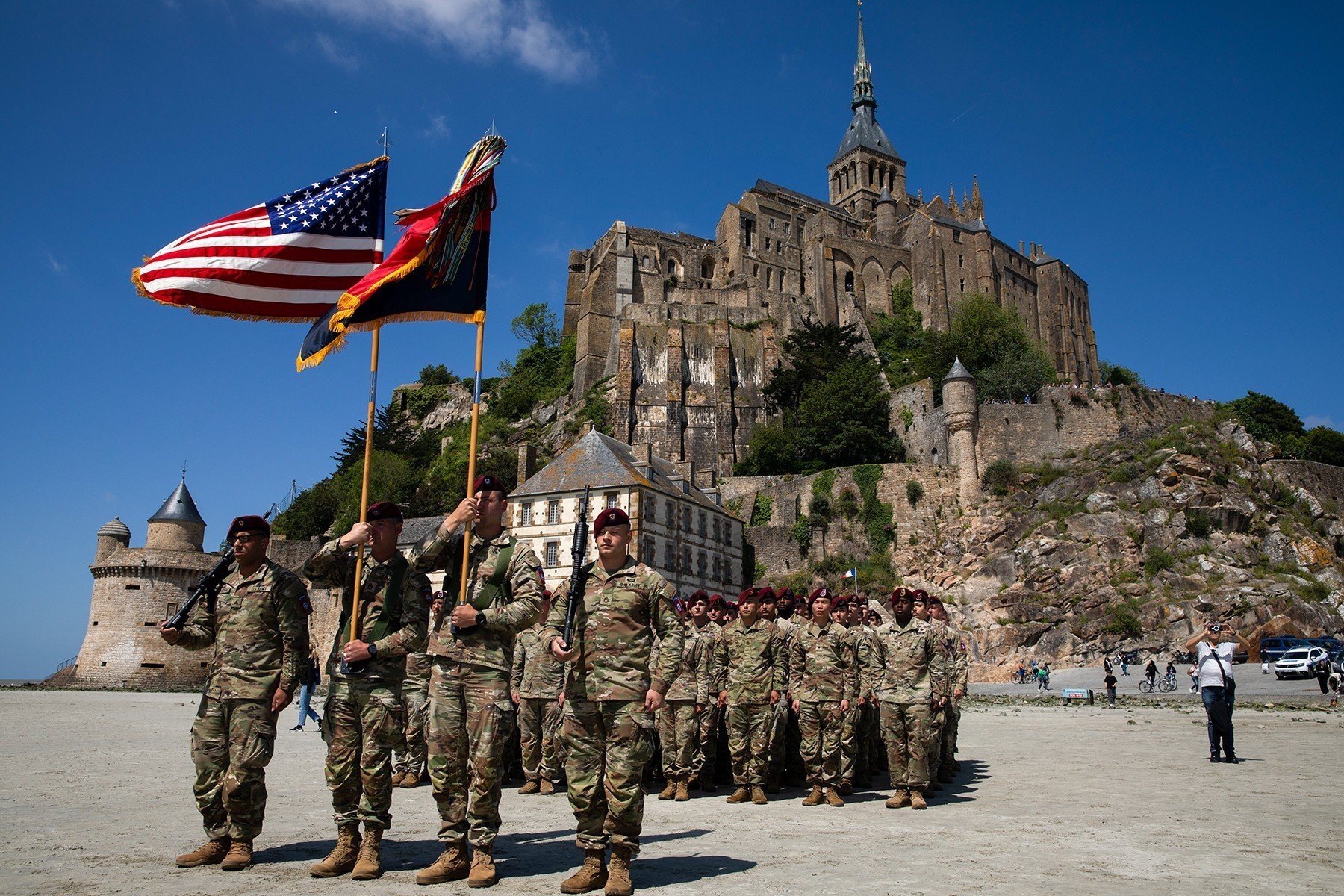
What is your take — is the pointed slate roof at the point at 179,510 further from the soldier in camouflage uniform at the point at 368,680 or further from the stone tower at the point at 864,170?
the stone tower at the point at 864,170

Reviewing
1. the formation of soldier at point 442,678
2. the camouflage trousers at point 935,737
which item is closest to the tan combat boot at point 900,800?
the camouflage trousers at point 935,737

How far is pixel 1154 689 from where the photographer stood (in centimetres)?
2964

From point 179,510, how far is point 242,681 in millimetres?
42154

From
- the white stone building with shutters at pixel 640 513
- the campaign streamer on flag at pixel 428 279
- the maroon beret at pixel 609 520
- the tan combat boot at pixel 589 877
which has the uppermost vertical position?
the white stone building with shutters at pixel 640 513

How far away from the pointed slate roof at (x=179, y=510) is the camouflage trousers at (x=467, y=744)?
1678 inches

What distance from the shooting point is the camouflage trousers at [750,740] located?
962 centimetres

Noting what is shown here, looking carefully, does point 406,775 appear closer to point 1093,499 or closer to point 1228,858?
point 1228,858

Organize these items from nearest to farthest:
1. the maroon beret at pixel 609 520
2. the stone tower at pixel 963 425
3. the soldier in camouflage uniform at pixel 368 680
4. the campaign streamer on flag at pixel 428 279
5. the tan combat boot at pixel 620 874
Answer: the tan combat boot at pixel 620 874, the soldier in camouflage uniform at pixel 368 680, the maroon beret at pixel 609 520, the campaign streamer on flag at pixel 428 279, the stone tower at pixel 963 425

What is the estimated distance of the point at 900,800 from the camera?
30.7 feet

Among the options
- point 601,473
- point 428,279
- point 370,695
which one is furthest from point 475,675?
point 601,473

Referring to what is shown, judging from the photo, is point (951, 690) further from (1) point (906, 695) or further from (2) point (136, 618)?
(2) point (136, 618)

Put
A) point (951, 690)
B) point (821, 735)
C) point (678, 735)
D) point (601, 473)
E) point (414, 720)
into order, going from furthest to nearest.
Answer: point (601, 473) < point (951, 690) < point (678, 735) < point (821, 735) < point (414, 720)

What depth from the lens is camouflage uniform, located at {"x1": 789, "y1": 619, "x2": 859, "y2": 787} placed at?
9.57m

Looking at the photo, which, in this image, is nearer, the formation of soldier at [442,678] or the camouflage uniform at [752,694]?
the formation of soldier at [442,678]
